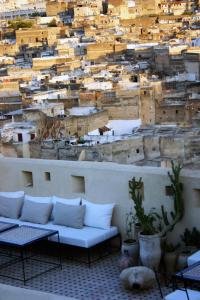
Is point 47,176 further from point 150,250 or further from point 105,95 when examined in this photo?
point 105,95

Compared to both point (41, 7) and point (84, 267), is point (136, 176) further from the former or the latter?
point (41, 7)

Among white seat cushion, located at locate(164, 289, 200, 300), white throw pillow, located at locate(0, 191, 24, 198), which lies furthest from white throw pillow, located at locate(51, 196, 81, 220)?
white seat cushion, located at locate(164, 289, 200, 300)

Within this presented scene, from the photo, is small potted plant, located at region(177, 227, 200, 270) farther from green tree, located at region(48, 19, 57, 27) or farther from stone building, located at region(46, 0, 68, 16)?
stone building, located at region(46, 0, 68, 16)

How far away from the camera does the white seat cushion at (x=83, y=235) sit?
5777mm

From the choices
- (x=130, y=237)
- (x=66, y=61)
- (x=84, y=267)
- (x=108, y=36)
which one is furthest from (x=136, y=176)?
(x=108, y=36)

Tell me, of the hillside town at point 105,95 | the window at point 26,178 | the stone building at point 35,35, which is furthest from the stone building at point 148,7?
the window at point 26,178

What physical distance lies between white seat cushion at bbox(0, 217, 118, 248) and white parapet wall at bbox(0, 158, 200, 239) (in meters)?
0.27

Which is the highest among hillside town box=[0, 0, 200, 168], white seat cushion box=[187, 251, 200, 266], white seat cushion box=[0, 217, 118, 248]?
white seat cushion box=[187, 251, 200, 266]

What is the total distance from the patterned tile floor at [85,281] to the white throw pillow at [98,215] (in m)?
0.29

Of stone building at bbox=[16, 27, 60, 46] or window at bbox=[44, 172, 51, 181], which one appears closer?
window at bbox=[44, 172, 51, 181]

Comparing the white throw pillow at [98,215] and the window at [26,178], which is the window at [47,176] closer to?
the window at [26,178]

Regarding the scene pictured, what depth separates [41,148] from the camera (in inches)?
637

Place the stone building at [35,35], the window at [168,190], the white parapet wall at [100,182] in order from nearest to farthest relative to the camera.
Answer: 1. the white parapet wall at [100,182]
2. the window at [168,190]
3. the stone building at [35,35]

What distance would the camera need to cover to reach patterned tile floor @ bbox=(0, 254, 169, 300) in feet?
17.3
